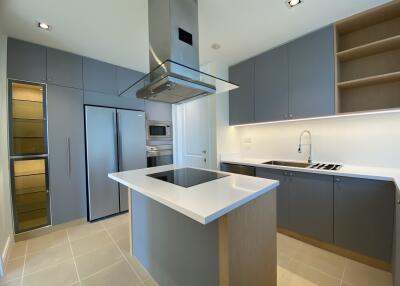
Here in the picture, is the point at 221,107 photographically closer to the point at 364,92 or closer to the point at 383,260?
the point at 364,92

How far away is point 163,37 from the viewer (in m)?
1.47

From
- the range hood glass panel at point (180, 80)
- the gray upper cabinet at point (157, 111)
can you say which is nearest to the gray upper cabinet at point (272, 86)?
the range hood glass panel at point (180, 80)

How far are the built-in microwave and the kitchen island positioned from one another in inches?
76.7

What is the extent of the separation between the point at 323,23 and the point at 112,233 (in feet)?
12.0

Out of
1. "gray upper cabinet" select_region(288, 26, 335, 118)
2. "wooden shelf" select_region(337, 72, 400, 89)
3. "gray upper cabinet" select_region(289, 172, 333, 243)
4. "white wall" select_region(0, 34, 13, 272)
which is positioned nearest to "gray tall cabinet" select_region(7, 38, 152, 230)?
"white wall" select_region(0, 34, 13, 272)

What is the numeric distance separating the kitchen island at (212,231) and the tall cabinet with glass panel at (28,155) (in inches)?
70.7

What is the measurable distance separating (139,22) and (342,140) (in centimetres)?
278

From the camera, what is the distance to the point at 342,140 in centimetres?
215

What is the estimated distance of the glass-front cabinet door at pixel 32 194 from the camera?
2217mm

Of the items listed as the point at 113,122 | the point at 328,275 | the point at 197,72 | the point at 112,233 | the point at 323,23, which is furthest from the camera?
the point at 113,122

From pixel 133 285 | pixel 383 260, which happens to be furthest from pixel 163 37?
pixel 383 260

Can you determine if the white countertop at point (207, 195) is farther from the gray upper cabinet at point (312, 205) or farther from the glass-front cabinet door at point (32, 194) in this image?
the glass-front cabinet door at point (32, 194)

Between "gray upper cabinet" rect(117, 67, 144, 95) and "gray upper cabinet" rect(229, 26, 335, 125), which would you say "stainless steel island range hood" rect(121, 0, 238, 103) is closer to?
"gray upper cabinet" rect(229, 26, 335, 125)

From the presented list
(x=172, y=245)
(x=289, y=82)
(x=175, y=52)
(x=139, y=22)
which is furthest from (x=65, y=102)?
(x=289, y=82)
